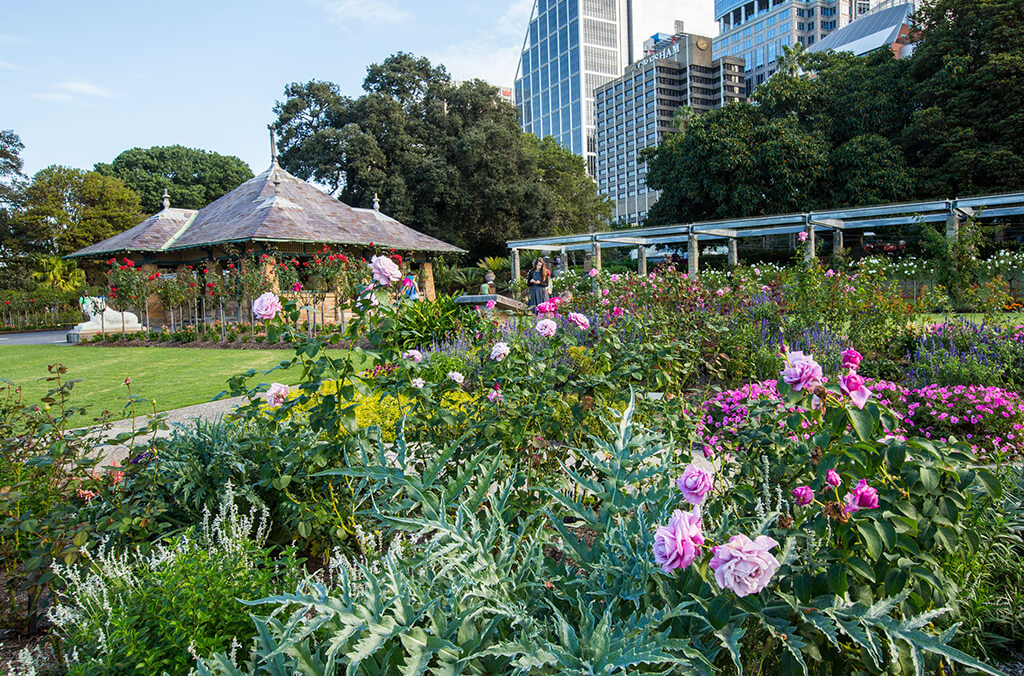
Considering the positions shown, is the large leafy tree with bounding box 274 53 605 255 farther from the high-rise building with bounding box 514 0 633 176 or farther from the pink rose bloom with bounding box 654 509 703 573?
the high-rise building with bounding box 514 0 633 176

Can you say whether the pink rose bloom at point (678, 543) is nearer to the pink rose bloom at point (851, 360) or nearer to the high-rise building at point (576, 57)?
the pink rose bloom at point (851, 360)

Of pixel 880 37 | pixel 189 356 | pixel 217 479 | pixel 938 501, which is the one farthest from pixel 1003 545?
pixel 880 37

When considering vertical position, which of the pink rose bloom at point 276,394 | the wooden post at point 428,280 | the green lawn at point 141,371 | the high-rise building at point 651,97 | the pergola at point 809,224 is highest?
the high-rise building at point 651,97

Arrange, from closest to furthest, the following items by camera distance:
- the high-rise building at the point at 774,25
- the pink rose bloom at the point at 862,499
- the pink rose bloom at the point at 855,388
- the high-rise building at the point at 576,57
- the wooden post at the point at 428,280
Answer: the pink rose bloom at the point at 862,499 → the pink rose bloom at the point at 855,388 → the wooden post at the point at 428,280 → the high-rise building at the point at 774,25 → the high-rise building at the point at 576,57

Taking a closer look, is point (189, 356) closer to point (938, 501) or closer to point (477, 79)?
point (938, 501)

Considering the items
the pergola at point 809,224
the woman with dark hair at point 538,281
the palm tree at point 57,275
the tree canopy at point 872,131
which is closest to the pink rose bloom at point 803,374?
the woman with dark hair at point 538,281

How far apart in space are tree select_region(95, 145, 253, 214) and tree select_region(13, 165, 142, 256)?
638cm

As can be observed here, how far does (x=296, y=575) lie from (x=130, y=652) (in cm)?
49

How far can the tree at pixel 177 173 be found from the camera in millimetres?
39312

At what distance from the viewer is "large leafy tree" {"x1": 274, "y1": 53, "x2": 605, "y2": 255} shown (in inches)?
1126

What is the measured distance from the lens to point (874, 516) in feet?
4.68

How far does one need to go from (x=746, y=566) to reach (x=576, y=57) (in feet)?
471

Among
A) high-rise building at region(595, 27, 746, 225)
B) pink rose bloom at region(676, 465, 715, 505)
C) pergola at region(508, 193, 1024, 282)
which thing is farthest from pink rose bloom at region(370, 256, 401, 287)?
high-rise building at region(595, 27, 746, 225)

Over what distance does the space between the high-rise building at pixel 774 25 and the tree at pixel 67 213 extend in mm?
98826
